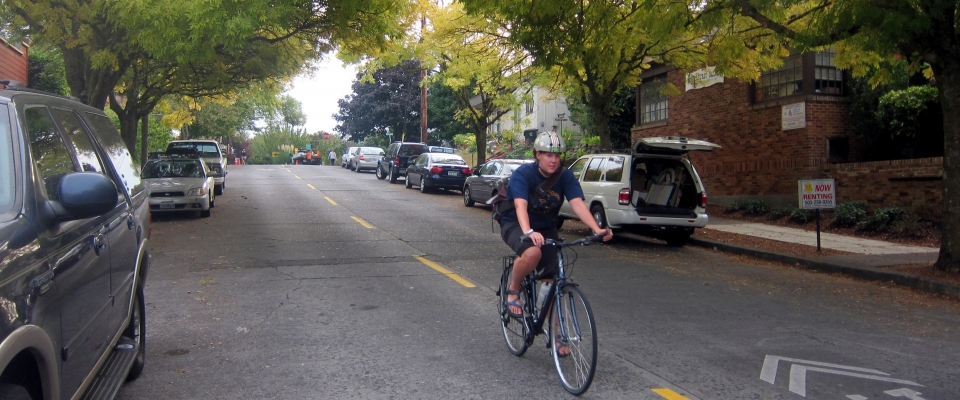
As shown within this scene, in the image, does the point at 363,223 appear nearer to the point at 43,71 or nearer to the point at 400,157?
the point at 43,71

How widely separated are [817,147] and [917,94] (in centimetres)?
238

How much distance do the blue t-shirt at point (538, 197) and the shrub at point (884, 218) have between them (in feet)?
36.2

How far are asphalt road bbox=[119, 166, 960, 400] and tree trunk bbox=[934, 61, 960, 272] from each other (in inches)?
35.8

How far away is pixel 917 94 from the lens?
14781 millimetres

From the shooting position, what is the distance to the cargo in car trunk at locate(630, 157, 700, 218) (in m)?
13.4

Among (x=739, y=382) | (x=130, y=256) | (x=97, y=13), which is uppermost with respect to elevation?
(x=97, y=13)

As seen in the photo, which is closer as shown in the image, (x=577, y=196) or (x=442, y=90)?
(x=577, y=196)

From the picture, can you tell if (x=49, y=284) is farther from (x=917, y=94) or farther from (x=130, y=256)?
→ (x=917, y=94)

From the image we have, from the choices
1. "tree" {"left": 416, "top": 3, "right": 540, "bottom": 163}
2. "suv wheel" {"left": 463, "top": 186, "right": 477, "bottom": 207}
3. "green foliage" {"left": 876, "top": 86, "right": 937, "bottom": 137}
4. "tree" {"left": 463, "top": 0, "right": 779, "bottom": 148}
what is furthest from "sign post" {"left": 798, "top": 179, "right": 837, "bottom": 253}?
"suv wheel" {"left": 463, "top": 186, "right": 477, "bottom": 207}

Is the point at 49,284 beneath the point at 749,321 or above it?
above

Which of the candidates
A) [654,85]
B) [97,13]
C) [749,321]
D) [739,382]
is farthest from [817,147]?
[97,13]

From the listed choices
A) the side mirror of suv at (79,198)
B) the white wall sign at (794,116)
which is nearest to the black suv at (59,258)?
the side mirror of suv at (79,198)

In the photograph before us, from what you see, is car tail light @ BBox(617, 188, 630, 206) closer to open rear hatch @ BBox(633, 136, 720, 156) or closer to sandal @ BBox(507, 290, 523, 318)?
open rear hatch @ BBox(633, 136, 720, 156)

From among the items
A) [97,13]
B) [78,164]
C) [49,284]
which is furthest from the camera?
[97,13]
